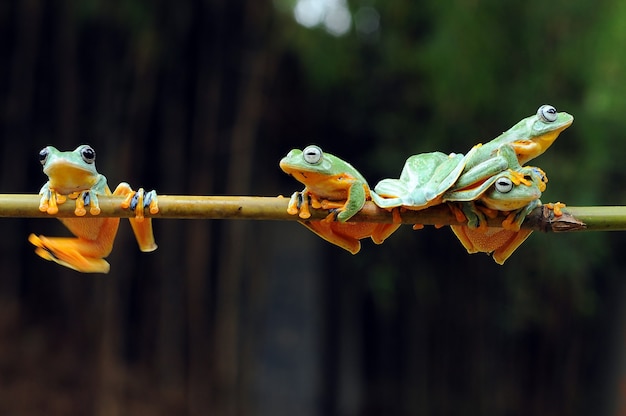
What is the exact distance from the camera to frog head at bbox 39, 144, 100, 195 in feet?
3.89

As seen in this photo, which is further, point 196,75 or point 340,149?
point 340,149

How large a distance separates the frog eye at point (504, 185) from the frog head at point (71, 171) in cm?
55

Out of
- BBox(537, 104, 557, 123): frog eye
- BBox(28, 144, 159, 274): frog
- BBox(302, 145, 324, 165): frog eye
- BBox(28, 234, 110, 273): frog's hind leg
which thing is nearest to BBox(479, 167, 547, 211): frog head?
BBox(537, 104, 557, 123): frog eye

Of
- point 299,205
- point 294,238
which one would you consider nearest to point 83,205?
point 299,205

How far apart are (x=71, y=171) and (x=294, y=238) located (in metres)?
2.54

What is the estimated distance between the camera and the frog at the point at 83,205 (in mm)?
1128

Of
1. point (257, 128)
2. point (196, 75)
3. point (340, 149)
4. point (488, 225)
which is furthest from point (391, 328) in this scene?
point (488, 225)

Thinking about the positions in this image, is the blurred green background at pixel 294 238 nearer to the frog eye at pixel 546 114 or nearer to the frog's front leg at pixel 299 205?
the frog eye at pixel 546 114

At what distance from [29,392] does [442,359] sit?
1.69m

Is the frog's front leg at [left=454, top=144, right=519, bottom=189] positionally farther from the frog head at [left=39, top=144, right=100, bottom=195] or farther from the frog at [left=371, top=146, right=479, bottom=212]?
the frog head at [left=39, top=144, right=100, bottom=195]

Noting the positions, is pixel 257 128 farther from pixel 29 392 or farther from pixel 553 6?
pixel 29 392

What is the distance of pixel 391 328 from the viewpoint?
370 cm

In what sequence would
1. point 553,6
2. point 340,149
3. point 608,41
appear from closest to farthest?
point 608,41
point 553,6
point 340,149

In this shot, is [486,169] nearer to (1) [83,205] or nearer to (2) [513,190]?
(2) [513,190]
